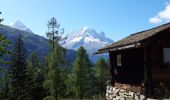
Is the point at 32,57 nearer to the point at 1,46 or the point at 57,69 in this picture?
the point at 57,69

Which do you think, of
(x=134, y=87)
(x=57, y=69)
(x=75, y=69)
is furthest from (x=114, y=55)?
(x=75, y=69)

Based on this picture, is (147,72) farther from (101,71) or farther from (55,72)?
(101,71)

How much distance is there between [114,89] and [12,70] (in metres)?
42.8

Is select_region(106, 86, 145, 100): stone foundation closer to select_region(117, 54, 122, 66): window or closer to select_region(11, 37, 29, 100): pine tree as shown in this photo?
select_region(117, 54, 122, 66): window

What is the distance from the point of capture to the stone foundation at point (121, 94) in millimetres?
21041

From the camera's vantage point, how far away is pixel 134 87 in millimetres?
22328

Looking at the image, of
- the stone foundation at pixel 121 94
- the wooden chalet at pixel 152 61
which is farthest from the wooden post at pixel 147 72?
the stone foundation at pixel 121 94

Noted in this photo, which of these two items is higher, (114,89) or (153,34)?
(153,34)

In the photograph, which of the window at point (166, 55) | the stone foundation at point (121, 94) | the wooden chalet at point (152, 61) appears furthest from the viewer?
the stone foundation at point (121, 94)

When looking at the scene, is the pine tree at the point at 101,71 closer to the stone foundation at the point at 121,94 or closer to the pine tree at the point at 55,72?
the pine tree at the point at 55,72

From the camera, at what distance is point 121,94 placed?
79.3 ft

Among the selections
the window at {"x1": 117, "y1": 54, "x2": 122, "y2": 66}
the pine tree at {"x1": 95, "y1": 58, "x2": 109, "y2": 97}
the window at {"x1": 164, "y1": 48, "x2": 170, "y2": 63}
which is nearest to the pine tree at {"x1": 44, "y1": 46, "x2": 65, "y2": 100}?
the window at {"x1": 117, "y1": 54, "x2": 122, "y2": 66}

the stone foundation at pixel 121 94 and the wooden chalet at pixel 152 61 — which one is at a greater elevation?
the wooden chalet at pixel 152 61

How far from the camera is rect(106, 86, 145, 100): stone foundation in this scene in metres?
21.0
